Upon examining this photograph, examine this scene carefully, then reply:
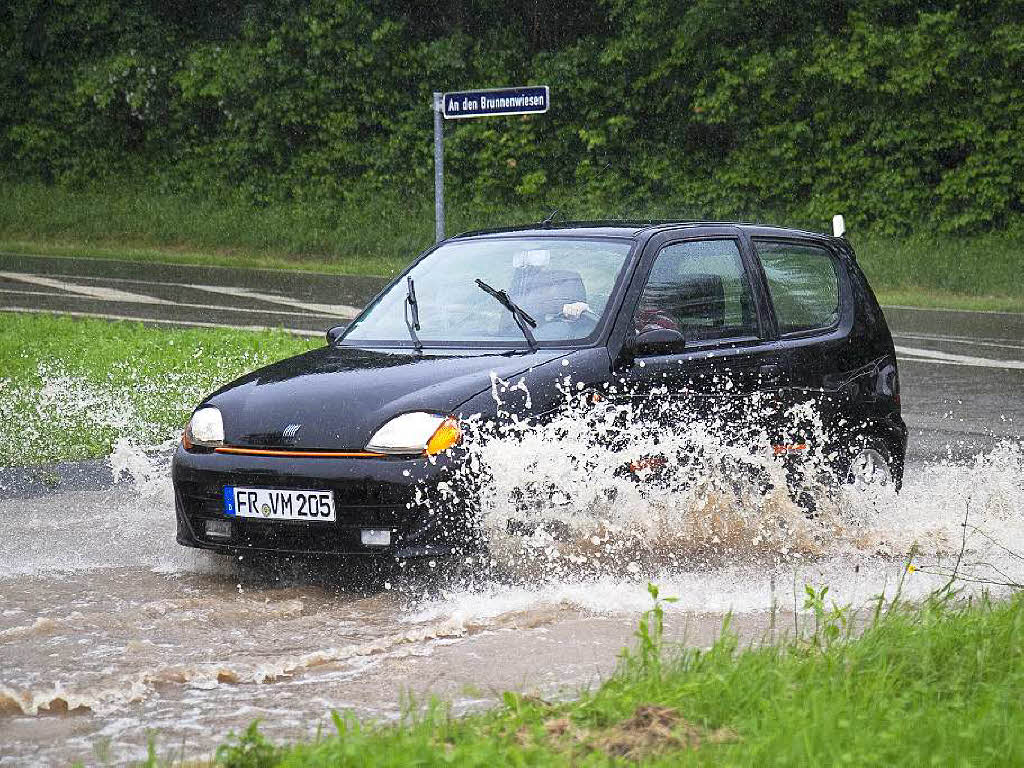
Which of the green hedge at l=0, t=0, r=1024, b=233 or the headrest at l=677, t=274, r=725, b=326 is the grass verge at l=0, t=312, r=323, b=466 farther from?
the green hedge at l=0, t=0, r=1024, b=233

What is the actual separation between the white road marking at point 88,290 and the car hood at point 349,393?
45.3 ft

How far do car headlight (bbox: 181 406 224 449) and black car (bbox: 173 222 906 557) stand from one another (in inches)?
0.4

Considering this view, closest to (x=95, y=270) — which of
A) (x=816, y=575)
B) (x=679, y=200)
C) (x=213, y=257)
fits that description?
(x=213, y=257)

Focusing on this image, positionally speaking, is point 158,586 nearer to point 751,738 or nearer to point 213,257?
point 751,738

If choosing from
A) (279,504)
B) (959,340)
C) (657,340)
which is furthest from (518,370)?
(959,340)

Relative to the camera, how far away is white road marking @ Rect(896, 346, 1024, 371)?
581 inches

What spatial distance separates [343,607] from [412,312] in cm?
184

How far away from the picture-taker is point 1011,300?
22172 millimetres

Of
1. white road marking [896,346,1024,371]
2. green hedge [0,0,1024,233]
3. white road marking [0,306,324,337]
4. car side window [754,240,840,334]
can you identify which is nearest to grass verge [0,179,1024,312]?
green hedge [0,0,1024,233]

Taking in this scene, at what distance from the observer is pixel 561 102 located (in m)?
30.2

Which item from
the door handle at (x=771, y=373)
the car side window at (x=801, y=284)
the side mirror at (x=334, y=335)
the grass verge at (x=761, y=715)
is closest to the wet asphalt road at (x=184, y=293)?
the side mirror at (x=334, y=335)

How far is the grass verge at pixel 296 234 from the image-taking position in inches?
953

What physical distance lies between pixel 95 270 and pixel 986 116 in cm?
1513

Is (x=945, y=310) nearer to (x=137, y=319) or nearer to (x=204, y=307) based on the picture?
(x=204, y=307)
